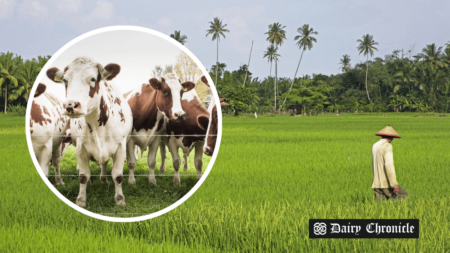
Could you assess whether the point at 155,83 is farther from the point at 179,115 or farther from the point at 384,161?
the point at 384,161

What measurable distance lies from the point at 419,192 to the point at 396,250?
101 inches

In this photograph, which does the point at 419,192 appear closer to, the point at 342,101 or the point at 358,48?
the point at 342,101

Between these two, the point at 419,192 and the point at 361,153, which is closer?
the point at 419,192

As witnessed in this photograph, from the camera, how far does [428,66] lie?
52938 millimetres

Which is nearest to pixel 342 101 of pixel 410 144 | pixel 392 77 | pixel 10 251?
pixel 392 77

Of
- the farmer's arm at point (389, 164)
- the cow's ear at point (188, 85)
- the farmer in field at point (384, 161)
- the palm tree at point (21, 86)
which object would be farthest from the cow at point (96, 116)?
the farmer's arm at point (389, 164)

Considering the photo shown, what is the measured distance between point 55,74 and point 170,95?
462mm

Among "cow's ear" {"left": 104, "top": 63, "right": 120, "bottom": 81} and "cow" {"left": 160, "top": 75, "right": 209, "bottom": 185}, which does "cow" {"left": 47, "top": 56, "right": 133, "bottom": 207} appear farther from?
"cow" {"left": 160, "top": 75, "right": 209, "bottom": 185}

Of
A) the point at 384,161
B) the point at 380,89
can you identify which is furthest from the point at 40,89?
the point at 380,89

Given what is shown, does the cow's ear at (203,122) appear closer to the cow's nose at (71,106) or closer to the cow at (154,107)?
the cow at (154,107)

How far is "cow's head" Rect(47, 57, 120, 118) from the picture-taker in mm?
1562

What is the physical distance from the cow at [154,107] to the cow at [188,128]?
24 millimetres

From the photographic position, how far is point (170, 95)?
165cm

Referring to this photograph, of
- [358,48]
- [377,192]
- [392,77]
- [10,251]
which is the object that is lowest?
[10,251]
